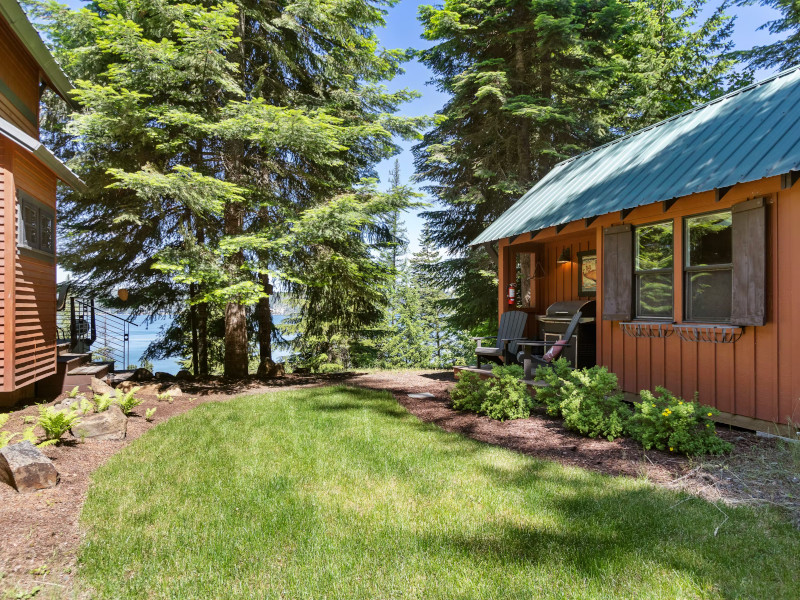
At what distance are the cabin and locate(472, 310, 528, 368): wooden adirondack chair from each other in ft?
4.40

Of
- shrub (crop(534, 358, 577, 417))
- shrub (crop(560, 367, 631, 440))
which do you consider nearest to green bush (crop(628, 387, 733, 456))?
shrub (crop(560, 367, 631, 440))

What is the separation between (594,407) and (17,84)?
30.0ft

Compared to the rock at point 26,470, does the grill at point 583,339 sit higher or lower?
higher

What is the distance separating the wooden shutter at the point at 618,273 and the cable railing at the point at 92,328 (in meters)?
9.31

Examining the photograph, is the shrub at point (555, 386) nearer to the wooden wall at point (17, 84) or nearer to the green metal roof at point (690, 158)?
the green metal roof at point (690, 158)

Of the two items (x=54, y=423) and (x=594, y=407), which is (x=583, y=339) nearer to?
(x=594, y=407)

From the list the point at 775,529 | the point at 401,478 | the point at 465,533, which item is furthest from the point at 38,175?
the point at 775,529

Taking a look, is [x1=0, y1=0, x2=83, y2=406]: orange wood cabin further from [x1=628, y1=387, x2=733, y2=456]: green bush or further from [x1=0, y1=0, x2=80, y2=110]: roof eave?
[x1=628, y1=387, x2=733, y2=456]: green bush

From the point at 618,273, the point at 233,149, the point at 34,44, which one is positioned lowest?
the point at 618,273

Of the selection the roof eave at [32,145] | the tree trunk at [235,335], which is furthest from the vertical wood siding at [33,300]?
the tree trunk at [235,335]

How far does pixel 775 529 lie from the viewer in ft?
9.55

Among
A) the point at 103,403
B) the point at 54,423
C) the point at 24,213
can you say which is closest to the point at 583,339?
the point at 103,403

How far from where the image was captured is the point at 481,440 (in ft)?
17.2

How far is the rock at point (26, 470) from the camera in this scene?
362 cm
